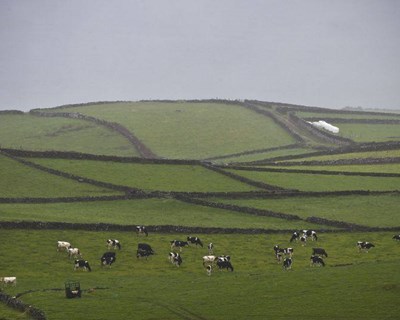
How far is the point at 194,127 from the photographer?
15150cm

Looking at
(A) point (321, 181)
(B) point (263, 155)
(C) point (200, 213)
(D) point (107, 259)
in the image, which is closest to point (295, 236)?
(C) point (200, 213)

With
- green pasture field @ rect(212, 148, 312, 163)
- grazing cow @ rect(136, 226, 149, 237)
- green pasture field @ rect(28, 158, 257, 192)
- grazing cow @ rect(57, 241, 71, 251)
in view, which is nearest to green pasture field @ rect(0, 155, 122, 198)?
green pasture field @ rect(28, 158, 257, 192)

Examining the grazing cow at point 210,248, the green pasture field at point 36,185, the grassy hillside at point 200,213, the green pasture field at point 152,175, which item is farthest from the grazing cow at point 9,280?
the green pasture field at point 152,175

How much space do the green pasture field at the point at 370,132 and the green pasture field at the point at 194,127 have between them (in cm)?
1210

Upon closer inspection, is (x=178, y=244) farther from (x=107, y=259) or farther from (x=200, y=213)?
(x=200, y=213)

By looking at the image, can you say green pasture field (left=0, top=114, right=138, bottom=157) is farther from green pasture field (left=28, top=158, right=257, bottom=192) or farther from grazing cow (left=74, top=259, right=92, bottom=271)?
grazing cow (left=74, top=259, right=92, bottom=271)

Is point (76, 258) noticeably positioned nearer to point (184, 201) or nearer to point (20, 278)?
point (20, 278)

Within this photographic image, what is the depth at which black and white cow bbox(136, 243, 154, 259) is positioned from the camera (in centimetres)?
6400

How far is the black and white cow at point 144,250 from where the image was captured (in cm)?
6400

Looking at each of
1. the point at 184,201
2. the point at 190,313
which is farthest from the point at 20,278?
the point at 184,201

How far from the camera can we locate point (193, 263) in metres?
63.1

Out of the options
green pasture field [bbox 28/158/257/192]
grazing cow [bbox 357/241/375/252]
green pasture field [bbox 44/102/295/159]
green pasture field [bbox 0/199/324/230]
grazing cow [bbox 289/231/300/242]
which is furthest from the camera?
green pasture field [bbox 44/102/295/159]

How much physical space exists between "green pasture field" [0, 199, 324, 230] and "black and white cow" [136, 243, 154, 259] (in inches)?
309

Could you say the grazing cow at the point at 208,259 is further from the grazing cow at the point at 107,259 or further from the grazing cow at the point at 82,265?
the grazing cow at the point at 82,265
